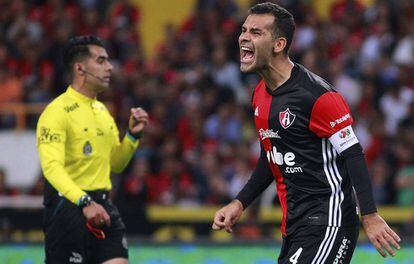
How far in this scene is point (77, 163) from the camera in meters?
8.53

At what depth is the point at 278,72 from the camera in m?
6.97

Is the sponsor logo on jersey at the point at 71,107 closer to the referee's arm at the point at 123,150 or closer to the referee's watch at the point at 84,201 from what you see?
the referee's arm at the point at 123,150

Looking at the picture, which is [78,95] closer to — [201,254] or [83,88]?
[83,88]

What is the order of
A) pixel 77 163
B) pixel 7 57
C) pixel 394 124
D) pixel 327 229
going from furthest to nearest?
pixel 7 57 → pixel 394 124 → pixel 77 163 → pixel 327 229

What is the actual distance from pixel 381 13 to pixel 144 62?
4.63m

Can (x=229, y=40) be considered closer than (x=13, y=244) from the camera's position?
No

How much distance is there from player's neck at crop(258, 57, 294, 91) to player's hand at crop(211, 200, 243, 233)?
868 millimetres

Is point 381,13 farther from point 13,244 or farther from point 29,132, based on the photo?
point 13,244

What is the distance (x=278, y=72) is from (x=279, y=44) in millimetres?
186

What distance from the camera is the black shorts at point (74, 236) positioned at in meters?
8.55

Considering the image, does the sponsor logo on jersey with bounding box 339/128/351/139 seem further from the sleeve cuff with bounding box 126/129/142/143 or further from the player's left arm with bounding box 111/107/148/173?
the sleeve cuff with bounding box 126/129/142/143

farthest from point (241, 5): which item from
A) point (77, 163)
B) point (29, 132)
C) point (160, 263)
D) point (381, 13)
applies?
point (77, 163)

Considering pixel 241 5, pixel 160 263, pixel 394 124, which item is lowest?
pixel 160 263

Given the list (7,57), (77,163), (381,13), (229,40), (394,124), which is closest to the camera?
(77,163)
